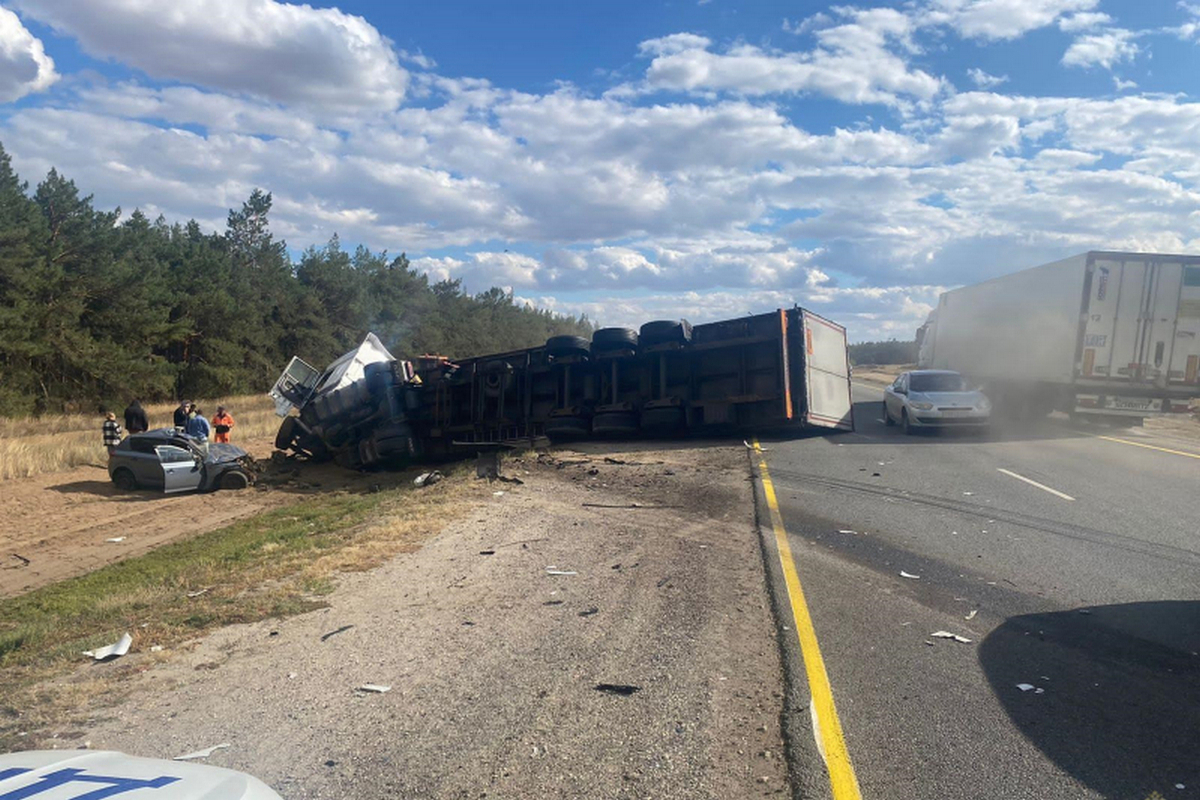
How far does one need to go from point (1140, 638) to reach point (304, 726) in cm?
527

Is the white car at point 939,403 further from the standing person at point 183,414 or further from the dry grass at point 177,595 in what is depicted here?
the standing person at point 183,414

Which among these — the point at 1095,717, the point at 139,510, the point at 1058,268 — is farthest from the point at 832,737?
the point at 1058,268

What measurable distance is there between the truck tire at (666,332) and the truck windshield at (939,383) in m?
6.51

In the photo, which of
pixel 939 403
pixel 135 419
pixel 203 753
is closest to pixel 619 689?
pixel 203 753

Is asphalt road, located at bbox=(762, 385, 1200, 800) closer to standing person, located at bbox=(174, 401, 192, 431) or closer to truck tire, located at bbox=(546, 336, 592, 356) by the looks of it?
truck tire, located at bbox=(546, 336, 592, 356)

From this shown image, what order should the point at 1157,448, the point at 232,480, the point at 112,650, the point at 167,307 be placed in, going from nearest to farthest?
the point at 112,650, the point at 1157,448, the point at 232,480, the point at 167,307

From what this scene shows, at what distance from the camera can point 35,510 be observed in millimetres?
19047

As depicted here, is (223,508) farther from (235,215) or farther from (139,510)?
(235,215)

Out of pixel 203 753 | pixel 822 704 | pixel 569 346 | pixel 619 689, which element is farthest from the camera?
pixel 569 346

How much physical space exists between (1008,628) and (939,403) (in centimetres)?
1434

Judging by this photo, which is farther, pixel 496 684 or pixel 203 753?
pixel 496 684

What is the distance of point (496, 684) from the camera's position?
16.1ft

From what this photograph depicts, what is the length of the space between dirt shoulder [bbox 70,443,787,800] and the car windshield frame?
44.9 feet

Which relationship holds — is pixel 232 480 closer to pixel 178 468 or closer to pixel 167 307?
pixel 178 468
